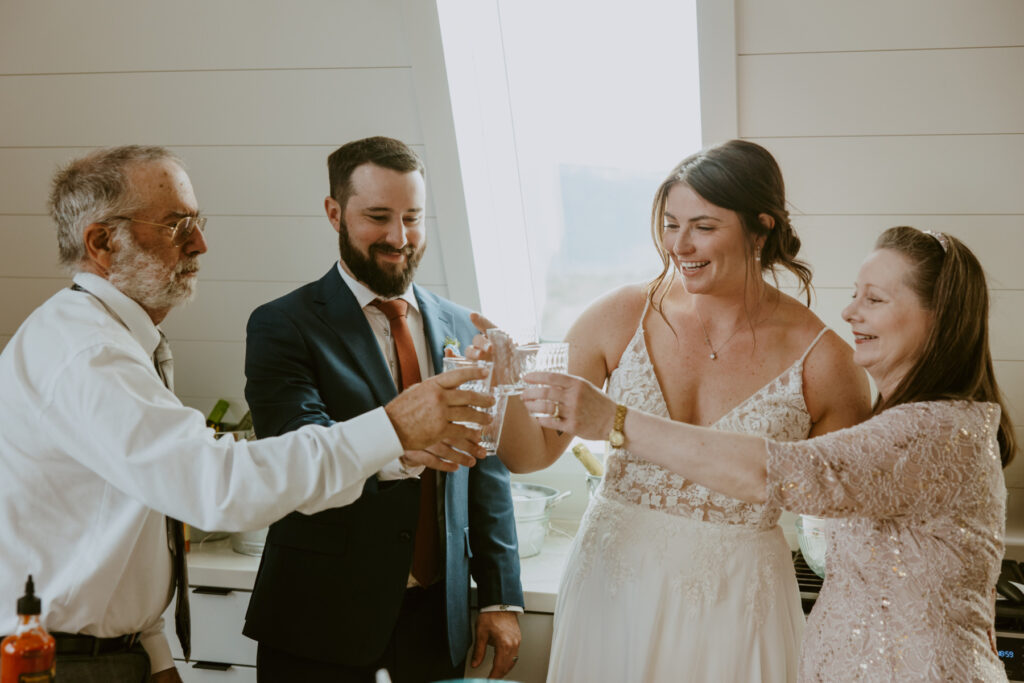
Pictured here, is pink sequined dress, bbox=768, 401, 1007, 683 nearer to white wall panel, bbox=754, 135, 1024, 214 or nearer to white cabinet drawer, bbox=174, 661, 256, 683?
white wall panel, bbox=754, 135, 1024, 214

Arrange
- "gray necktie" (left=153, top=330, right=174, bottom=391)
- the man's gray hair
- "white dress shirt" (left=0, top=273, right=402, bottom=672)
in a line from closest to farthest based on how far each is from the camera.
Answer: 1. "white dress shirt" (left=0, top=273, right=402, bottom=672)
2. the man's gray hair
3. "gray necktie" (left=153, top=330, right=174, bottom=391)

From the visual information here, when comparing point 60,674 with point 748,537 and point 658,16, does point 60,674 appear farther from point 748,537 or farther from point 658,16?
point 658,16

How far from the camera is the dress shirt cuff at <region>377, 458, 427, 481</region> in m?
2.03

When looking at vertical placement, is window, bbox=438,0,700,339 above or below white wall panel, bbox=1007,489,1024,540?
above

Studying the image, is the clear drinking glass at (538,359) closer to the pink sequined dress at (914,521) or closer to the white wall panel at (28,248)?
the pink sequined dress at (914,521)

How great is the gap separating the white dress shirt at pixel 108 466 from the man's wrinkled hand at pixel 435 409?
33mm

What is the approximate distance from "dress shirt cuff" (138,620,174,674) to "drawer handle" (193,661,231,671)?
1044mm

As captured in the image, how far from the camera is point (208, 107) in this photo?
2.84 meters

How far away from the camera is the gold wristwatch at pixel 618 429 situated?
1694 millimetres

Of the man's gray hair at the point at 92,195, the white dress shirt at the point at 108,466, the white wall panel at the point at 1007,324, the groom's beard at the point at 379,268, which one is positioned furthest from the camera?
the white wall panel at the point at 1007,324

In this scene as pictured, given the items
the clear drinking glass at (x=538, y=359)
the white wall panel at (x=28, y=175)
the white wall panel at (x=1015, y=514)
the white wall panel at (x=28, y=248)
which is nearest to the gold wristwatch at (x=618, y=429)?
the clear drinking glass at (x=538, y=359)

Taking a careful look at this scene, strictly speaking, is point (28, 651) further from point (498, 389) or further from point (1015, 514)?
point (1015, 514)

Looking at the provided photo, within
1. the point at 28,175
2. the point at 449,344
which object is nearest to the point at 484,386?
the point at 449,344

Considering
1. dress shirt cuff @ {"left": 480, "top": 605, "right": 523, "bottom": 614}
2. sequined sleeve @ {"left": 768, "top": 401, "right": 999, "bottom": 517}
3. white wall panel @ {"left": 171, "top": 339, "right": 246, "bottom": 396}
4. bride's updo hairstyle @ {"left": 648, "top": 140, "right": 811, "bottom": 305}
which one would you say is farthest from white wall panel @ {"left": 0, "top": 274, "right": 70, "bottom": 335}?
sequined sleeve @ {"left": 768, "top": 401, "right": 999, "bottom": 517}
